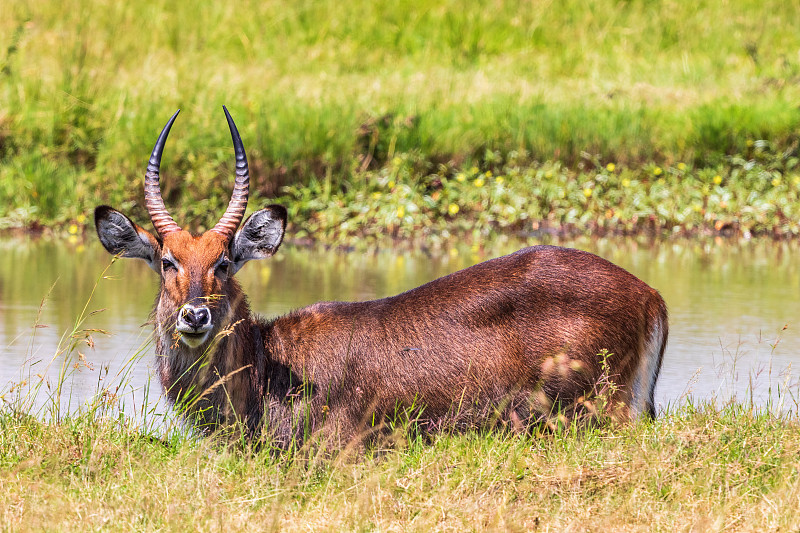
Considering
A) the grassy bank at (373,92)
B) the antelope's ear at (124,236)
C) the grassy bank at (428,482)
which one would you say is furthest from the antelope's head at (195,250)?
the grassy bank at (373,92)

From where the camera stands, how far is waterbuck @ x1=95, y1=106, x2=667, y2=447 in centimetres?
538

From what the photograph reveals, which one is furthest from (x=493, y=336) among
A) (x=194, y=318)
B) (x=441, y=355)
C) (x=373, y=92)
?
(x=373, y=92)

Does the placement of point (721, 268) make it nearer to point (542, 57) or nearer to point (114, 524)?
point (114, 524)

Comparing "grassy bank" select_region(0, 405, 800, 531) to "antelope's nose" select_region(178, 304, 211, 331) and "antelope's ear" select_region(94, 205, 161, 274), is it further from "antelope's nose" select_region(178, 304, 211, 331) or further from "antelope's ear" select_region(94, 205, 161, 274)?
"antelope's ear" select_region(94, 205, 161, 274)

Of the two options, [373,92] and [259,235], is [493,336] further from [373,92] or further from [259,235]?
[373,92]

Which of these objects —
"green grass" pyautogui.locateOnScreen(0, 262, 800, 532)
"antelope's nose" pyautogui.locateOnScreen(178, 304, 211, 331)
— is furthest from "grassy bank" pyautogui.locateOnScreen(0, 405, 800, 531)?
"antelope's nose" pyautogui.locateOnScreen(178, 304, 211, 331)

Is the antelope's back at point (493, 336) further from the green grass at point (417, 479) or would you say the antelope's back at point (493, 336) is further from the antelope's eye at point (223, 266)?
the antelope's eye at point (223, 266)

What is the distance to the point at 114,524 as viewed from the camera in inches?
161

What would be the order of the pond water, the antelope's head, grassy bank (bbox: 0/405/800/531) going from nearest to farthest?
grassy bank (bbox: 0/405/800/531) → the antelope's head → the pond water

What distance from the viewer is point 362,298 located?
9.14 m

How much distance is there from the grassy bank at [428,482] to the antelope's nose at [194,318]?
1.54 ft

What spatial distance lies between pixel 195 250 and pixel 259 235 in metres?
0.47

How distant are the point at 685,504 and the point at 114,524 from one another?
2.04 metres

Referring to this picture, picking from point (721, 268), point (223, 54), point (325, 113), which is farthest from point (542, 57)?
point (721, 268)
